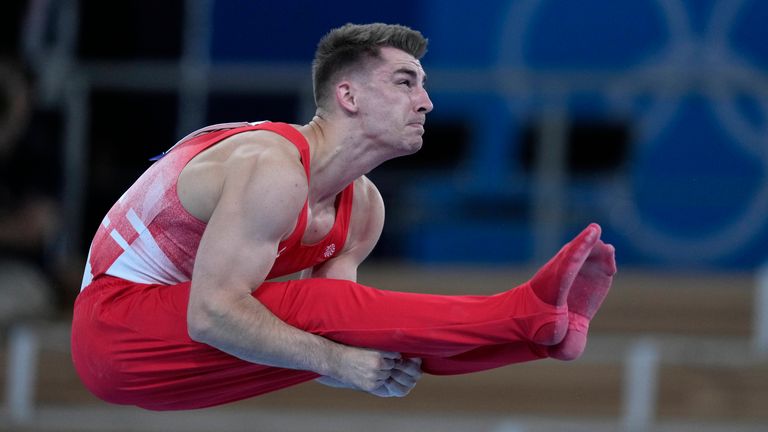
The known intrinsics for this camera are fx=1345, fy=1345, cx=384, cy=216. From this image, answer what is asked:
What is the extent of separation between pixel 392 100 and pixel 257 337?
66cm

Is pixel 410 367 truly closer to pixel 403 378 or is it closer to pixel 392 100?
pixel 403 378

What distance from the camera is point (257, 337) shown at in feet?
9.88

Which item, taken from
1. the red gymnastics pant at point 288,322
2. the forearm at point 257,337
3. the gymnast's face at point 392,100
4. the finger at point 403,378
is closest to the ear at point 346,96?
the gymnast's face at point 392,100

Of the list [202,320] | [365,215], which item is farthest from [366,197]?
[202,320]

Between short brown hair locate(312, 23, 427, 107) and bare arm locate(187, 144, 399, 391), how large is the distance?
0.98ft

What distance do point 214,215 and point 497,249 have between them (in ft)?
9.88

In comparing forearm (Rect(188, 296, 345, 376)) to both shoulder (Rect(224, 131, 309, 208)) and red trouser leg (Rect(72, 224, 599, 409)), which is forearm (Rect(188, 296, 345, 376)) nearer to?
red trouser leg (Rect(72, 224, 599, 409))

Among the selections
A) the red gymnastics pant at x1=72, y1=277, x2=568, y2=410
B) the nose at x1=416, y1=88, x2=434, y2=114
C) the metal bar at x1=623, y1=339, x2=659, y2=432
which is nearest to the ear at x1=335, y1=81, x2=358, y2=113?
the nose at x1=416, y1=88, x2=434, y2=114

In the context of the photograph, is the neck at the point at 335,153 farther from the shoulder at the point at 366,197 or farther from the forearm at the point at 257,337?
the forearm at the point at 257,337

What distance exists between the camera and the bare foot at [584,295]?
318 centimetres

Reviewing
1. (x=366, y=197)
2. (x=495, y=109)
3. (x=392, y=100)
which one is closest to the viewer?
(x=392, y=100)

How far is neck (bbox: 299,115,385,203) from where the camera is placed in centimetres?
324

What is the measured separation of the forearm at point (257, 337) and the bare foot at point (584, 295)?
1.80 ft

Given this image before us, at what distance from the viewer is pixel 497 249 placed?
19.3 ft
